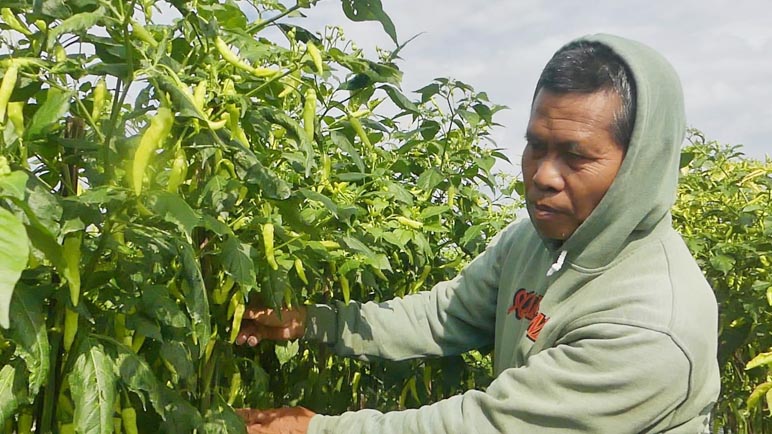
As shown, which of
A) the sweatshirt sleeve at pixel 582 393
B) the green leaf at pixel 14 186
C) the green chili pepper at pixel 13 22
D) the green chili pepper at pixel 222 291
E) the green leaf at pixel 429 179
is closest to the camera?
the green leaf at pixel 14 186

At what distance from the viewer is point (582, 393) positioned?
192cm

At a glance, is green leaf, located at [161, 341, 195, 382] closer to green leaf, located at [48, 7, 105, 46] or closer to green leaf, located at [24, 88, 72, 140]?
green leaf, located at [24, 88, 72, 140]

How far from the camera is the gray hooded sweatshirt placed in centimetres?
189

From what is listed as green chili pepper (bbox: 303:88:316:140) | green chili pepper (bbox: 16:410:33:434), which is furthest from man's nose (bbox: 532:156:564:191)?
green chili pepper (bbox: 16:410:33:434)

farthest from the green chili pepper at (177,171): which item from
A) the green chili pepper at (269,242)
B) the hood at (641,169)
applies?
the hood at (641,169)

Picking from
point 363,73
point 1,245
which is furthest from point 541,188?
point 1,245

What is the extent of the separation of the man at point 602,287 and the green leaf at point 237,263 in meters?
0.48

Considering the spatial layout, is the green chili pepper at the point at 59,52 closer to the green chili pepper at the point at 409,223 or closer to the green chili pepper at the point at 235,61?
the green chili pepper at the point at 235,61

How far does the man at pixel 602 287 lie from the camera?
190cm

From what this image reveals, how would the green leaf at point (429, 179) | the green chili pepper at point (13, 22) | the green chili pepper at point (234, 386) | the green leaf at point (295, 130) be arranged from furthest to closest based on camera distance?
1. the green leaf at point (429, 179)
2. the green chili pepper at point (234, 386)
3. the green leaf at point (295, 130)
4. the green chili pepper at point (13, 22)

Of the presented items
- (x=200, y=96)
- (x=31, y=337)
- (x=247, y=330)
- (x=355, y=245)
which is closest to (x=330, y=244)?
(x=355, y=245)

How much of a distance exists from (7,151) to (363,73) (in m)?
0.74

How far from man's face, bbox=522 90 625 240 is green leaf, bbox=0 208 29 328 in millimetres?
1326

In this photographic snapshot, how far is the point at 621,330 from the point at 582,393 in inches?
6.3
